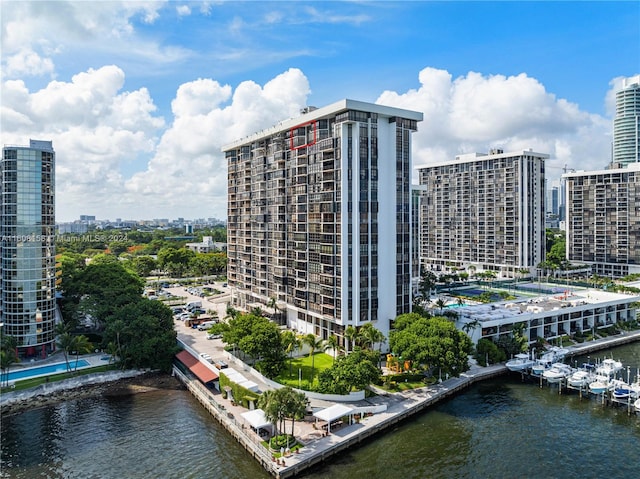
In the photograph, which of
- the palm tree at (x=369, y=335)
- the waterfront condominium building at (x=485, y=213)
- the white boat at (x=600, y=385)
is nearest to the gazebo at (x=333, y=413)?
the palm tree at (x=369, y=335)

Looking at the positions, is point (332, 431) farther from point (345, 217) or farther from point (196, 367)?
point (345, 217)

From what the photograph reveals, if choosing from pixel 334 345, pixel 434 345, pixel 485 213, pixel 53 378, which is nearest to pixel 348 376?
pixel 334 345

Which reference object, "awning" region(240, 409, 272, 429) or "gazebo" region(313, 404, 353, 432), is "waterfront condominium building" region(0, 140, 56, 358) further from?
"gazebo" region(313, 404, 353, 432)

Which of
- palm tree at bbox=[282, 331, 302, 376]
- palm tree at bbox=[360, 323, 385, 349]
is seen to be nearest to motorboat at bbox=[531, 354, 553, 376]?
palm tree at bbox=[360, 323, 385, 349]

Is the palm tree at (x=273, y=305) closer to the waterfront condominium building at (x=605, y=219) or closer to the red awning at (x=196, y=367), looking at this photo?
the red awning at (x=196, y=367)

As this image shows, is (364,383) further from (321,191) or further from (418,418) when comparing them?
(321,191)
